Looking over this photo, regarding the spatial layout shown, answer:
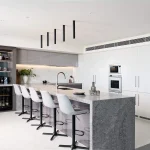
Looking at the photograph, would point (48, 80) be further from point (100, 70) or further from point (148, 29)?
point (148, 29)

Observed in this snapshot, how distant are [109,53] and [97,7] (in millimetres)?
3169

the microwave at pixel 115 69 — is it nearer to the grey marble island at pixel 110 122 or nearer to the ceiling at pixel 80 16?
the ceiling at pixel 80 16

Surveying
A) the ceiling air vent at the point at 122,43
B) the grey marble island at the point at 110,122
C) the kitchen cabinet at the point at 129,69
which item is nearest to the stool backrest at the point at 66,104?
the grey marble island at the point at 110,122

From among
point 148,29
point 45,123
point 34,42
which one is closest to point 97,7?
point 148,29

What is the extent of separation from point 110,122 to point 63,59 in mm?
4797

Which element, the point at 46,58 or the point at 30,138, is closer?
the point at 30,138

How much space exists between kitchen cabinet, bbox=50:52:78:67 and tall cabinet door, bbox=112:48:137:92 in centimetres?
226

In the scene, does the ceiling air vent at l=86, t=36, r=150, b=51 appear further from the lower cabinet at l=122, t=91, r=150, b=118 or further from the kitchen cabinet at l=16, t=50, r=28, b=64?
the kitchen cabinet at l=16, t=50, r=28, b=64

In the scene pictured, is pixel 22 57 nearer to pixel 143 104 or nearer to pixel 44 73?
pixel 44 73

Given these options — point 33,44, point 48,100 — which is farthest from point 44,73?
point 48,100

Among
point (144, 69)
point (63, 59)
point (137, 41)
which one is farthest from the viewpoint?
point (63, 59)

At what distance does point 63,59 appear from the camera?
23.6 feet

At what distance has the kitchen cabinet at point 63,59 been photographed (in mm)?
6926

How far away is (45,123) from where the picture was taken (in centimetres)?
444
